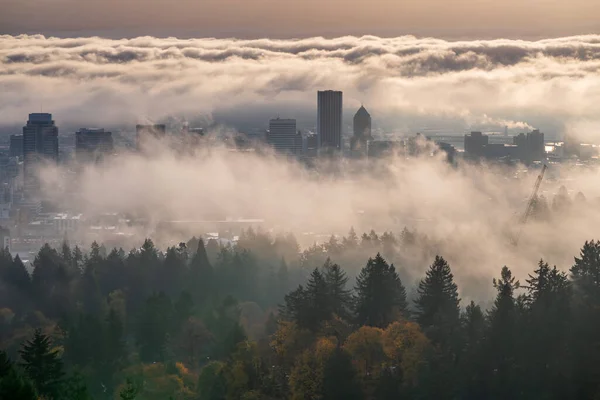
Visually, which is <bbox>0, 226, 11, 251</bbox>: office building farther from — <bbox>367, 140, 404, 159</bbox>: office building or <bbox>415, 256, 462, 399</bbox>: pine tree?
<bbox>415, 256, 462, 399</bbox>: pine tree

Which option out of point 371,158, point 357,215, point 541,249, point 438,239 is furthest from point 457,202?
point 541,249

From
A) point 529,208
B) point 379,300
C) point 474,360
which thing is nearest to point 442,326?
point 474,360

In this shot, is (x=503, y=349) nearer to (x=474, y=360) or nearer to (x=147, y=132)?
(x=474, y=360)

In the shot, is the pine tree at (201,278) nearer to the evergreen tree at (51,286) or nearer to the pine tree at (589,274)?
the evergreen tree at (51,286)

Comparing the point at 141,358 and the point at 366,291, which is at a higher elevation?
the point at 366,291

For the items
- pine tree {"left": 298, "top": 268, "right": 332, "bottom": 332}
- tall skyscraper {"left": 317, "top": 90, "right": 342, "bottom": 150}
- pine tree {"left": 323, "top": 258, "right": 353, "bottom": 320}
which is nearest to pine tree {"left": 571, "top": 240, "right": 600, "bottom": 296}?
pine tree {"left": 323, "top": 258, "right": 353, "bottom": 320}

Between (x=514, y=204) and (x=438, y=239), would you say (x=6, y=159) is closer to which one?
(x=514, y=204)
